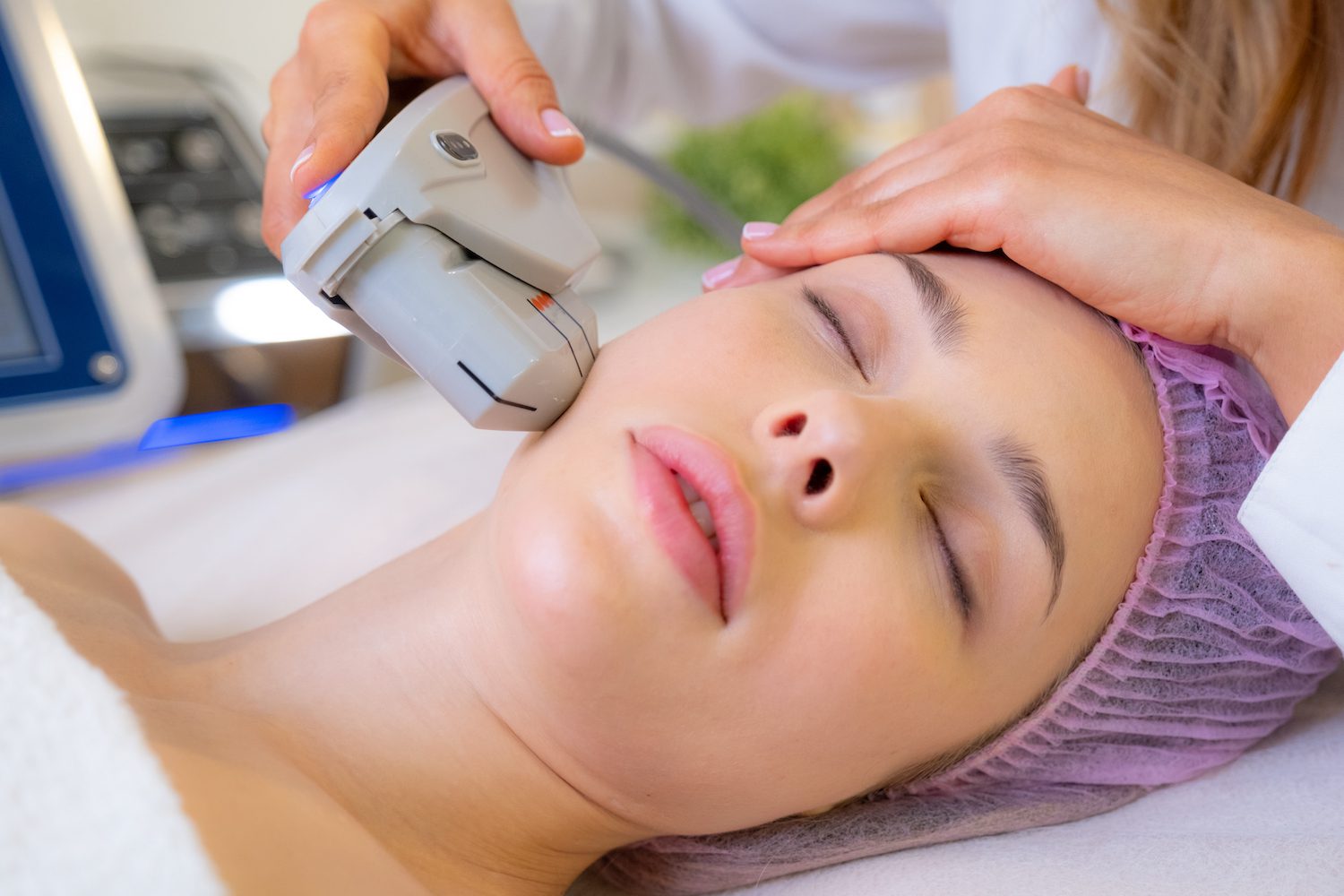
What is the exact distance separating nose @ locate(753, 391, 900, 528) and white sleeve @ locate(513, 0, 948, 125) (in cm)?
79

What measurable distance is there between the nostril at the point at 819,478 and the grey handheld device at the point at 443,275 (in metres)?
0.19

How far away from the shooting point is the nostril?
69 cm

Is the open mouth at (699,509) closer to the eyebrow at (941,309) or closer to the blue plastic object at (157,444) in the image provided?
the eyebrow at (941,309)

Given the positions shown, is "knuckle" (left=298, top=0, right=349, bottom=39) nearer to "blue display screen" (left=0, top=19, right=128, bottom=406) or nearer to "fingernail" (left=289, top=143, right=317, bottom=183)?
"fingernail" (left=289, top=143, right=317, bottom=183)

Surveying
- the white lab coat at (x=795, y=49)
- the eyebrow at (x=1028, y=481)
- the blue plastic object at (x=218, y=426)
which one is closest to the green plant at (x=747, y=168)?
the white lab coat at (x=795, y=49)

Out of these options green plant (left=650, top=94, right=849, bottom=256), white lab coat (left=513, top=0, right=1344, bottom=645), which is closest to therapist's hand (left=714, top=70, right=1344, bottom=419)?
white lab coat (left=513, top=0, right=1344, bottom=645)

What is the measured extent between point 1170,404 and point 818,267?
0.97ft

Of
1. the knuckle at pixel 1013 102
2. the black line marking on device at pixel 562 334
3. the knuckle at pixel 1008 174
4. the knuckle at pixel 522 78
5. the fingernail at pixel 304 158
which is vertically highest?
the knuckle at pixel 1013 102

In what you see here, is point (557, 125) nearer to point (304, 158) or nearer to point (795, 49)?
point (304, 158)

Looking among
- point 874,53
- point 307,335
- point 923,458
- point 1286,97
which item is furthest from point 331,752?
point 874,53

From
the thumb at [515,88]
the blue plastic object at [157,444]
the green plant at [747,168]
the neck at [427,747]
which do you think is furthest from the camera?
the green plant at [747,168]

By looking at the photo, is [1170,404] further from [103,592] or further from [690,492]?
[103,592]

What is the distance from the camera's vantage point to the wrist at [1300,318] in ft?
2.37

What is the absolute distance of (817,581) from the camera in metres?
0.69
